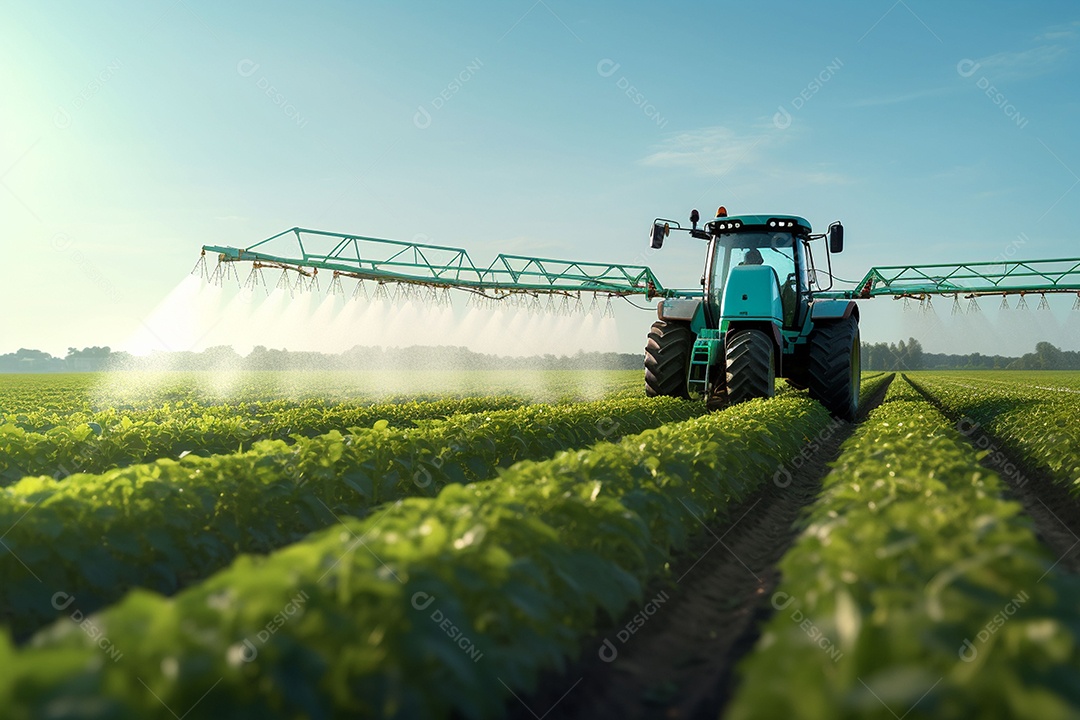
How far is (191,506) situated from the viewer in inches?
204

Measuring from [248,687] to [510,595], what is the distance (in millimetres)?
985

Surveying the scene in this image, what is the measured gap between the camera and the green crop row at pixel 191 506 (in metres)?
4.36

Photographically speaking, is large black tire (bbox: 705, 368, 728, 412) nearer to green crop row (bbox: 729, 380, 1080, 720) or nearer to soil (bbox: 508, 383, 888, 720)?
soil (bbox: 508, 383, 888, 720)

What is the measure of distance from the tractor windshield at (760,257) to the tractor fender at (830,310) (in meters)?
0.49

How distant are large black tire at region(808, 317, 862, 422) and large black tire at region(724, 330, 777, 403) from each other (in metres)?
2.46

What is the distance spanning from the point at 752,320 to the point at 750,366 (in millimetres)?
940

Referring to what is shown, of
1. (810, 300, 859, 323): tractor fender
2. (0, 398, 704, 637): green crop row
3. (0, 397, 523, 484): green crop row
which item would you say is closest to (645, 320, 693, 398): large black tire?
(810, 300, 859, 323): tractor fender

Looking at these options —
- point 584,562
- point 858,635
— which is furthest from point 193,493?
point 858,635

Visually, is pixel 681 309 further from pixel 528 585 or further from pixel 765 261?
pixel 528 585

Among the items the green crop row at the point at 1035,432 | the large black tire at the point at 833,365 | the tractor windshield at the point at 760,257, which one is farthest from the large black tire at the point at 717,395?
the green crop row at the point at 1035,432

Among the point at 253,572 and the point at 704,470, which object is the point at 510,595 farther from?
the point at 704,470

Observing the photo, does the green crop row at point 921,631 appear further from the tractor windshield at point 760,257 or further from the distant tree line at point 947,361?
the distant tree line at point 947,361

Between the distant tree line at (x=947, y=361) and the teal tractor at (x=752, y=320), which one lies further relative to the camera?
the distant tree line at (x=947, y=361)

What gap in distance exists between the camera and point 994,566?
2320mm
